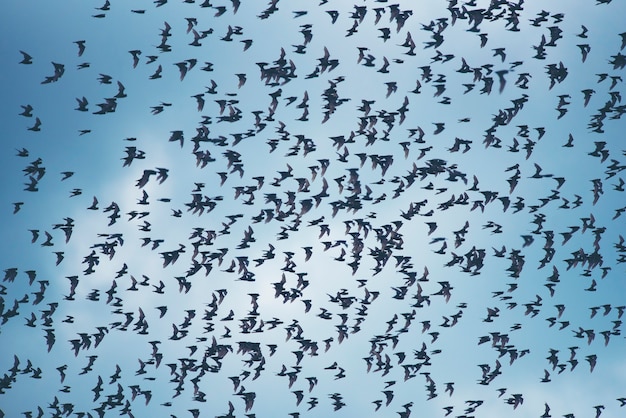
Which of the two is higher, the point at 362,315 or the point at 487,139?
the point at 487,139

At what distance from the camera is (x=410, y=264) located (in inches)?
4380

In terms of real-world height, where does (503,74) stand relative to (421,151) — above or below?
above

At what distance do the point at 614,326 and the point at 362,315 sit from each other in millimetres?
26843

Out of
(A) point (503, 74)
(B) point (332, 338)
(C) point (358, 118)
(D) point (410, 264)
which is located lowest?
(B) point (332, 338)

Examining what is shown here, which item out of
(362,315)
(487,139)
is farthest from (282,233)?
(487,139)

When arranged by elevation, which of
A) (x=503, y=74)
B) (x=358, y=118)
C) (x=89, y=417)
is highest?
(x=503, y=74)

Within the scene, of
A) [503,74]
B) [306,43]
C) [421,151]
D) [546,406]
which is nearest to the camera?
[503,74]

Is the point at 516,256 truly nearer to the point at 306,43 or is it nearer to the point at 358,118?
the point at 358,118

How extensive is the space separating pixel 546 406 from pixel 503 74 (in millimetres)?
67307

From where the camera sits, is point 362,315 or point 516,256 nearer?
point 516,256

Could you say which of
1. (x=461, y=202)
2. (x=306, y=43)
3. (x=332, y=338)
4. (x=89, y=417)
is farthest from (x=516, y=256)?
(x=89, y=417)

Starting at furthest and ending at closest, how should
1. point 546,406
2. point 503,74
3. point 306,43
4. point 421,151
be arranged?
point 546,406 < point 421,151 < point 306,43 < point 503,74

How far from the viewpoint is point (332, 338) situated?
114m

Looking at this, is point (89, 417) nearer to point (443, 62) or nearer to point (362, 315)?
point (362, 315)
